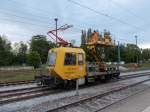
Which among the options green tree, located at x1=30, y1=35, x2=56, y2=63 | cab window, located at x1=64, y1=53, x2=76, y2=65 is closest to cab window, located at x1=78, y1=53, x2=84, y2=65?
cab window, located at x1=64, y1=53, x2=76, y2=65

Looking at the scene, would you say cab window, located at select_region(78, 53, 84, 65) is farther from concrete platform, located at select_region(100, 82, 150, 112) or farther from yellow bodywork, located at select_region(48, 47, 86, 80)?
concrete platform, located at select_region(100, 82, 150, 112)

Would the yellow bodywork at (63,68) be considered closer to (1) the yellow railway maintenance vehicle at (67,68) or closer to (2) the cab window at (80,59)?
(1) the yellow railway maintenance vehicle at (67,68)

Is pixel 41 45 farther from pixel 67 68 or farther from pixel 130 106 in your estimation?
pixel 130 106

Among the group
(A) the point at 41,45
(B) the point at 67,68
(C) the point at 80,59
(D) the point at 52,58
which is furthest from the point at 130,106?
(A) the point at 41,45

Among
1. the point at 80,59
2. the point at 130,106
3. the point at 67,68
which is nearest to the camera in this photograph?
the point at 130,106

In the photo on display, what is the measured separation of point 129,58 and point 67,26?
10917 cm

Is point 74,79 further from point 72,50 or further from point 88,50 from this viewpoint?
point 88,50

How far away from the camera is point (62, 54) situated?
19500 millimetres

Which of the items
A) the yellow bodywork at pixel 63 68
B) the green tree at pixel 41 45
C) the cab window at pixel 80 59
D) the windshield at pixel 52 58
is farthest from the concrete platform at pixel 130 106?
the green tree at pixel 41 45

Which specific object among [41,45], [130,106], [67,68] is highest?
[41,45]

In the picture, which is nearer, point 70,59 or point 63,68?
point 63,68

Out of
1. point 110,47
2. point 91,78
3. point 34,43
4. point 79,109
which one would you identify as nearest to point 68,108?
point 79,109

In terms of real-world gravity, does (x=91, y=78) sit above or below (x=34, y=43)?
below

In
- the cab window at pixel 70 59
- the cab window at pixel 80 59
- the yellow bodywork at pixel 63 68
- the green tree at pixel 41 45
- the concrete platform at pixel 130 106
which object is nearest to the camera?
the concrete platform at pixel 130 106
